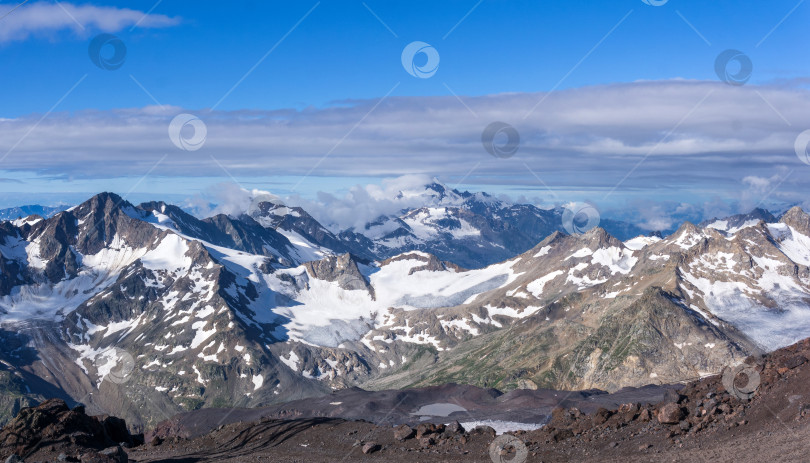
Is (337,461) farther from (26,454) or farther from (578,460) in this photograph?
(26,454)

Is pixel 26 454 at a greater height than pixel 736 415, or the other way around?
pixel 26 454

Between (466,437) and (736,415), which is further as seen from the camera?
(466,437)

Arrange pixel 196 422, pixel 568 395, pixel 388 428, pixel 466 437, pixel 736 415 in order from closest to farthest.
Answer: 1. pixel 736 415
2. pixel 466 437
3. pixel 388 428
4. pixel 568 395
5. pixel 196 422

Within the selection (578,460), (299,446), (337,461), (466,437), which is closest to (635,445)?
(578,460)

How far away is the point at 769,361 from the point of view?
4256 cm

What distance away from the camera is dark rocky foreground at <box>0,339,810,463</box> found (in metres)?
34.4

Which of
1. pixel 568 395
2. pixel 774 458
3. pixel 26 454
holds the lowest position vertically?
pixel 568 395

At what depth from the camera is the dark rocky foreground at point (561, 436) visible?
3441cm

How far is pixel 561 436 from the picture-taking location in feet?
136

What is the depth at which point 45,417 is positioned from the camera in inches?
1964

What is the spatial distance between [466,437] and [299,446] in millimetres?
13858

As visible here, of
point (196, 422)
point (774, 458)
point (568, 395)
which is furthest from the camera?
point (196, 422)

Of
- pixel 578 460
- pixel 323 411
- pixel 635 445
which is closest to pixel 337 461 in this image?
pixel 578 460

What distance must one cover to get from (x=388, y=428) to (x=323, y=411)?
8122cm
